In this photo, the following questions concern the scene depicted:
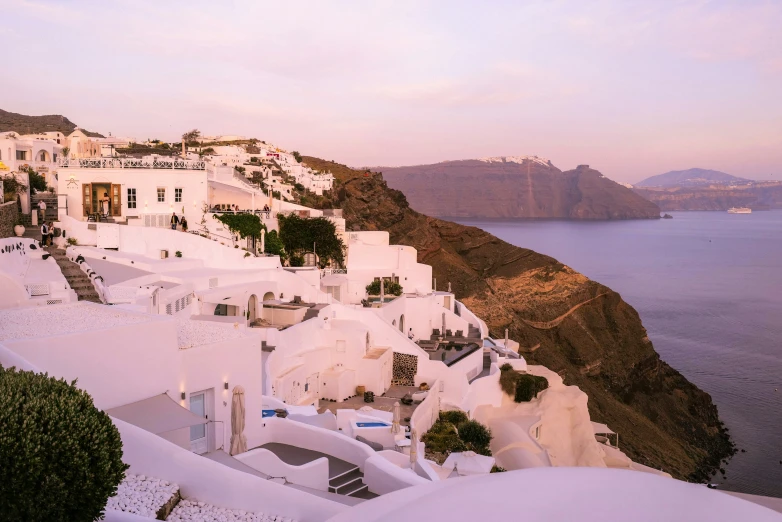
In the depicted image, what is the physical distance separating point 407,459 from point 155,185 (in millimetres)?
17266

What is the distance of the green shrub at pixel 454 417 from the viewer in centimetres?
2106

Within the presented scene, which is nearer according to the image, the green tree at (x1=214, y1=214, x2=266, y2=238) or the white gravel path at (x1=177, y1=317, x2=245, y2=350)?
the white gravel path at (x1=177, y1=317, x2=245, y2=350)

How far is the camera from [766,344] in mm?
61938

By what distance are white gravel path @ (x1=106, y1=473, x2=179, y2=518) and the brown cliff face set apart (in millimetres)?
30212

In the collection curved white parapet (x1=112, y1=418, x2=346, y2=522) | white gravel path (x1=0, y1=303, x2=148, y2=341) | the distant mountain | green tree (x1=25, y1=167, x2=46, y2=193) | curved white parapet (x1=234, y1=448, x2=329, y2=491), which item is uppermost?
the distant mountain

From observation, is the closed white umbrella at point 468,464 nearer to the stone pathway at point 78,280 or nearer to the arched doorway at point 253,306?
the stone pathway at point 78,280

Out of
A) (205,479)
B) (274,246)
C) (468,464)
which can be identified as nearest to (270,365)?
(468,464)

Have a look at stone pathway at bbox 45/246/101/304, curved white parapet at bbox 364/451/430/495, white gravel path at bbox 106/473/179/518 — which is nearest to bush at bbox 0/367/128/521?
white gravel path at bbox 106/473/179/518

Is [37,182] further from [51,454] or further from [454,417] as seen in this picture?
[51,454]

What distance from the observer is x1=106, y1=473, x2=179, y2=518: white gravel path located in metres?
6.33

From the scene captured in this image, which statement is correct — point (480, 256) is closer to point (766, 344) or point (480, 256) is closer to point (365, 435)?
point (766, 344)

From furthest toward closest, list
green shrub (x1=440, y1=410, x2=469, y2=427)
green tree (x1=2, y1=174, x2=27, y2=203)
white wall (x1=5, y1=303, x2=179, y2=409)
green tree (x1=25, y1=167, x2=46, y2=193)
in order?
1. green tree (x1=25, y1=167, x2=46, y2=193)
2. green tree (x1=2, y1=174, x2=27, y2=203)
3. green shrub (x1=440, y1=410, x2=469, y2=427)
4. white wall (x1=5, y1=303, x2=179, y2=409)

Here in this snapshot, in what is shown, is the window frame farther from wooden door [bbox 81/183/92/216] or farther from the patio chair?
the patio chair

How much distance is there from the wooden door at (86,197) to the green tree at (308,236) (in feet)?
33.3
